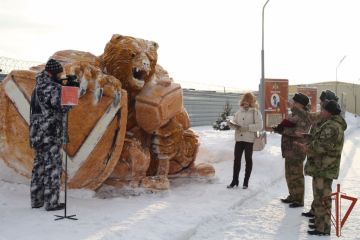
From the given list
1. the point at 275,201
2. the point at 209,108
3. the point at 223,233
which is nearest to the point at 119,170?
the point at 223,233

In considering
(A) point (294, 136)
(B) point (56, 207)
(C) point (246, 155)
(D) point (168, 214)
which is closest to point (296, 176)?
(A) point (294, 136)

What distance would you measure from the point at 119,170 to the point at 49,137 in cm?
146

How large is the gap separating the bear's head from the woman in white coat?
170cm

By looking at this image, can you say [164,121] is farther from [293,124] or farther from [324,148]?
[324,148]

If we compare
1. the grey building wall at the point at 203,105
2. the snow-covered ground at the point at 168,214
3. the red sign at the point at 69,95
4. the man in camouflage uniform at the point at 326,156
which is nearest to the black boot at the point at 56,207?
the snow-covered ground at the point at 168,214

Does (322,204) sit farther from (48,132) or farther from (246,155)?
(48,132)

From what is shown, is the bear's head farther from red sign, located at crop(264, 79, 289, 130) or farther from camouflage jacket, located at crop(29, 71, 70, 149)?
red sign, located at crop(264, 79, 289, 130)

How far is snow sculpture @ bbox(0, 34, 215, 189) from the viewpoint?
560 cm

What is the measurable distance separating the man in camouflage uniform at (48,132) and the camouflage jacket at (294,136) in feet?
10.2

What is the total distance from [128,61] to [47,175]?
6.73ft

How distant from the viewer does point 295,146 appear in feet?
20.5

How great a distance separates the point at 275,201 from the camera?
6.77m

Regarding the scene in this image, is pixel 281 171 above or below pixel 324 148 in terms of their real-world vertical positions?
below

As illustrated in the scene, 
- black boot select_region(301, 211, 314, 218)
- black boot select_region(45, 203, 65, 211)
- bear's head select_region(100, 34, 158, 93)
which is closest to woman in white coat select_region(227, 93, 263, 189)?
black boot select_region(301, 211, 314, 218)
